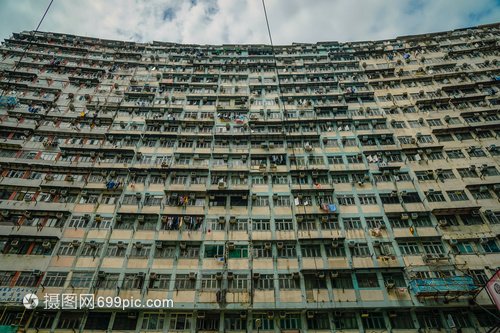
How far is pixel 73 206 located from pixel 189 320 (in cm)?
1566

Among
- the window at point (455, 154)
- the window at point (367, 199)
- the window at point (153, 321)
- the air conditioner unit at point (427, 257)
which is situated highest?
the window at point (455, 154)

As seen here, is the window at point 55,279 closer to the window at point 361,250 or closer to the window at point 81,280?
the window at point 81,280

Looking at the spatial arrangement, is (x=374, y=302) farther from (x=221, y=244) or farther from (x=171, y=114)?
(x=171, y=114)

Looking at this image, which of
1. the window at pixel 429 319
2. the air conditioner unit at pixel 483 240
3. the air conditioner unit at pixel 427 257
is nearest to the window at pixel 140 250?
the window at pixel 429 319

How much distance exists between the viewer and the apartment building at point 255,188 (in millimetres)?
20875

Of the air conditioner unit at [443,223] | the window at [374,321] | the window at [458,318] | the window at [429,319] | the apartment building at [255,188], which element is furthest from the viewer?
the air conditioner unit at [443,223]

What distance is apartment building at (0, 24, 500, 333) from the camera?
68.5ft

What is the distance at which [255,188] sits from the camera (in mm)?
27641

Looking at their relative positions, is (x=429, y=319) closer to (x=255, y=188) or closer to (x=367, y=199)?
(x=367, y=199)

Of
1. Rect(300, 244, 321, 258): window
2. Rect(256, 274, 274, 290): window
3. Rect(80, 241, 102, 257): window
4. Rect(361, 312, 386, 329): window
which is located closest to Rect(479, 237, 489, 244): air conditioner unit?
Rect(361, 312, 386, 329): window

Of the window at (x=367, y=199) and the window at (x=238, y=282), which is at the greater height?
the window at (x=367, y=199)

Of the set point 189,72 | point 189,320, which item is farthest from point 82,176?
point 189,72

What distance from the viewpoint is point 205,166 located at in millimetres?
28859

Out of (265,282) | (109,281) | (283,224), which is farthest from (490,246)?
(109,281)
